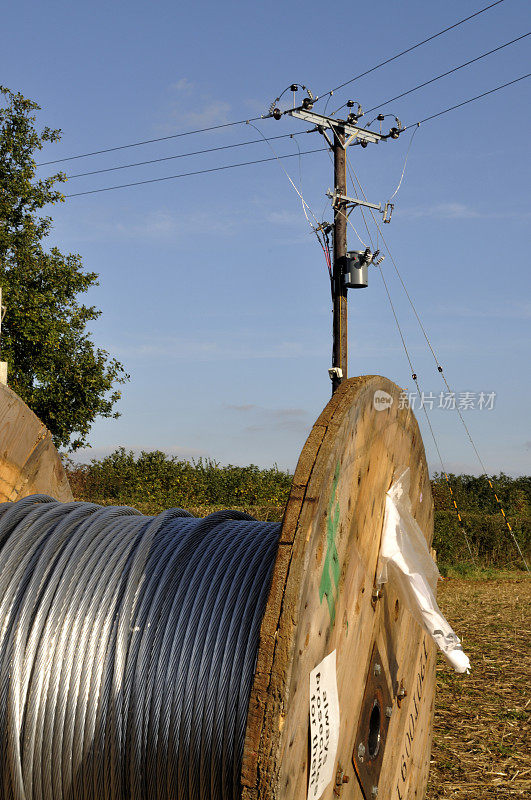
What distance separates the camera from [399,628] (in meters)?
3.57

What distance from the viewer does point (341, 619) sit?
8.81ft

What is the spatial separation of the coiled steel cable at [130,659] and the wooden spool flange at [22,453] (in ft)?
2.93

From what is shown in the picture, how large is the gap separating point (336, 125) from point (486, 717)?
556 inches

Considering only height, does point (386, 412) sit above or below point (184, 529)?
above

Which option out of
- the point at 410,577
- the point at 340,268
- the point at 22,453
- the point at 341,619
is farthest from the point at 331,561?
the point at 340,268

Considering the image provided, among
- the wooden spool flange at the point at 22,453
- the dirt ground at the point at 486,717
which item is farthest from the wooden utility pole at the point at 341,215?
the wooden spool flange at the point at 22,453

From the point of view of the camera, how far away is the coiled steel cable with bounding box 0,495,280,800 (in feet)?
8.75

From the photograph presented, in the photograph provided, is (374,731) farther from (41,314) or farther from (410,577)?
(41,314)

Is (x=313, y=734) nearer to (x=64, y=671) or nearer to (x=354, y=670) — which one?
(x=354, y=670)

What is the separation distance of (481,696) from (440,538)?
1344cm

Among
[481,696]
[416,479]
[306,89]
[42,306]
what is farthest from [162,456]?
[416,479]

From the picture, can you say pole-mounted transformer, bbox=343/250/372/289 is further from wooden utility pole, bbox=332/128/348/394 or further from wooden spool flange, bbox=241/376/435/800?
wooden spool flange, bbox=241/376/435/800

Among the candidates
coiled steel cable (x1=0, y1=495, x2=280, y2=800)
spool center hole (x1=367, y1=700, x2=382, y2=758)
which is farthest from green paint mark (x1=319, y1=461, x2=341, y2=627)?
spool center hole (x1=367, y1=700, x2=382, y2=758)

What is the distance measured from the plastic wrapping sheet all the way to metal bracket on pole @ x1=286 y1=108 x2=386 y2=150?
50.1 ft
